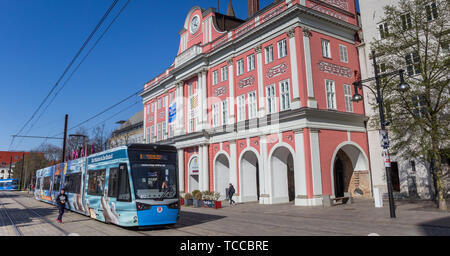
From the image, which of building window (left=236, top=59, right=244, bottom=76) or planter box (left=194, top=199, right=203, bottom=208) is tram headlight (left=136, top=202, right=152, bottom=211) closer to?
planter box (left=194, top=199, right=203, bottom=208)

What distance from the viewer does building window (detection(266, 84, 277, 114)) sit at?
82.6 feet

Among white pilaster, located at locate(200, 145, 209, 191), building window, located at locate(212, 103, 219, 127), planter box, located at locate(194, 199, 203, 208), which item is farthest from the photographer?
white pilaster, located at locate(200, 145, 209, 191)

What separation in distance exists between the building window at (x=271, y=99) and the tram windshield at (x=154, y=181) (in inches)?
548

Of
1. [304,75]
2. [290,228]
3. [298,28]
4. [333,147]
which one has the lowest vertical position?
[290,228]

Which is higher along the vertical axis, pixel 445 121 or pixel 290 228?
pixel 445 121

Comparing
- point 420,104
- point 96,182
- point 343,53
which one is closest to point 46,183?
point 96,182

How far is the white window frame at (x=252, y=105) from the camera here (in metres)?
26.9

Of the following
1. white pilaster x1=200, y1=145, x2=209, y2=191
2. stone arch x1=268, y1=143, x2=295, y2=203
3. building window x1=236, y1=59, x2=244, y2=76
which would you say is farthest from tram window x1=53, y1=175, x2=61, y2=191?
building window x1=236, y1=59, x2=244, y2=76

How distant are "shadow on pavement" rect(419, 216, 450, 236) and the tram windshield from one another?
8970 mm

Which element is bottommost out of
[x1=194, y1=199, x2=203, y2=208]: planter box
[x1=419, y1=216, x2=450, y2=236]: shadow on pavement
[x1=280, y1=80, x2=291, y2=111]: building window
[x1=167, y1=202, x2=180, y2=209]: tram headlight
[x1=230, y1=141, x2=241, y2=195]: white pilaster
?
[x1=419, y1=216, x2=450, y2=236]: shadow on pavement
